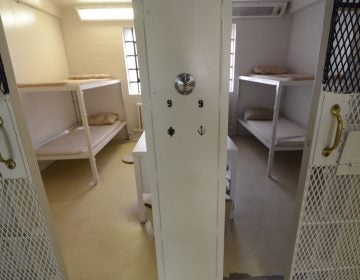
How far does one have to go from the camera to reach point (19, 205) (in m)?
0.80

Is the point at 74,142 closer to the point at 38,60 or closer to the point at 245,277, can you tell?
the point at 38,60

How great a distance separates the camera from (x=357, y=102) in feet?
2.38

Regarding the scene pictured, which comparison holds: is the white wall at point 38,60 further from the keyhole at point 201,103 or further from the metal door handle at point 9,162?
the keyhole at point 201,103

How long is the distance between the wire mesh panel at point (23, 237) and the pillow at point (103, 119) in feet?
8.67

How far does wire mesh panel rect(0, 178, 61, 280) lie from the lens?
782 millimetres

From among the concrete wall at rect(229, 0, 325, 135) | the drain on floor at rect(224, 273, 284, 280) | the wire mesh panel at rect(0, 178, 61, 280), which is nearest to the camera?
the wire mesh panel at rect(0, 178, 61, 280)

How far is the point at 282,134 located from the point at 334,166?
5.96 feet

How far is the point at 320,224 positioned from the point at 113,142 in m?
3.34

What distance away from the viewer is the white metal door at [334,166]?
2.30ft

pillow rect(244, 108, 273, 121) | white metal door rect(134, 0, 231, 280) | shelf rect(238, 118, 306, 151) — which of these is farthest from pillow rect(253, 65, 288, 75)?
white metal door rect(134, 0, 231, 280)

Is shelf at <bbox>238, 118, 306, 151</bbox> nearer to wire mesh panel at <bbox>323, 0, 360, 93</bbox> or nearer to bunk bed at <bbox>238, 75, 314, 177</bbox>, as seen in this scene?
bunk bed at <bbox>238, 75, 314, 177</bbox>

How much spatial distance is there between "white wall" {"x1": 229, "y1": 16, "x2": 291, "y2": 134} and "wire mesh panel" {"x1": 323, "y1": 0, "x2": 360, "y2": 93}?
304cm

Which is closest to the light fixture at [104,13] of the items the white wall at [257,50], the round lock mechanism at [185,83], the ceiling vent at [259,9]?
the ceiling vent at [259,9]

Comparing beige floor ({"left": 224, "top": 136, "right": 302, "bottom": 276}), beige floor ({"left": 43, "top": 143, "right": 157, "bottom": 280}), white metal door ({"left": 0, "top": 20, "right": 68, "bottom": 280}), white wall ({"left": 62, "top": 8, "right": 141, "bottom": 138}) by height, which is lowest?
beige floor ({"left": 224, "top": 136, "right": 302, "bottom": 276})
